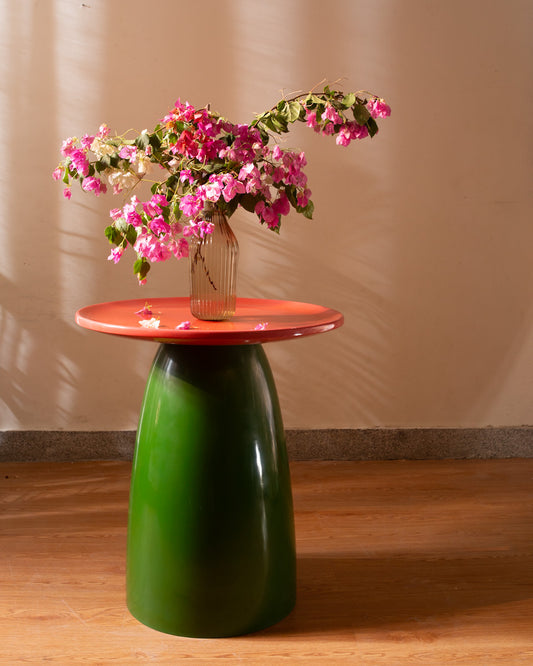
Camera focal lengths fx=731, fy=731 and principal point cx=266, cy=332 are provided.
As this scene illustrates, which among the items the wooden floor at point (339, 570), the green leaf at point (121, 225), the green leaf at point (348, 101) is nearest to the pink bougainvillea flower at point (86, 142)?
the green leaf at point (121, 225)

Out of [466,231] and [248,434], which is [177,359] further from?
[466,231]

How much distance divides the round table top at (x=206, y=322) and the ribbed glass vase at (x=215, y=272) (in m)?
0.03

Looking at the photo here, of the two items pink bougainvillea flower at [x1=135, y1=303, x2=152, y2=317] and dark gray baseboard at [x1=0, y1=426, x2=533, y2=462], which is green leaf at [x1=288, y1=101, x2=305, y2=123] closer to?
pink bougainvillea flower at [x1=135, y1=303, x2=152, y2=317]

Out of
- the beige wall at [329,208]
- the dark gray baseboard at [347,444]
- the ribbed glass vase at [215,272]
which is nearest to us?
the ribbed glass vase at [215,272]

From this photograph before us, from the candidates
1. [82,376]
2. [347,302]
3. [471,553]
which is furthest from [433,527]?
[82,376]

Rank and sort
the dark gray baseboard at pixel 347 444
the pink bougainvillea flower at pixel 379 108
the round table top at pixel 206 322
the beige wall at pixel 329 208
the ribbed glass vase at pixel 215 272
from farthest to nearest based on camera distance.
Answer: the dark gray baseboard at pixel 347 444 < the beige wall at pixel 329 208 < the ribbed glass vase at pixel 215 272 < the pink bougainvillea flower at pixel 379 108 < the round table top at pixel 206 322

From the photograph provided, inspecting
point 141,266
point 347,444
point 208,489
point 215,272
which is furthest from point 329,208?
point 208,489

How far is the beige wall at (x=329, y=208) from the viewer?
266cm

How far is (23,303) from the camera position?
9.10 ft

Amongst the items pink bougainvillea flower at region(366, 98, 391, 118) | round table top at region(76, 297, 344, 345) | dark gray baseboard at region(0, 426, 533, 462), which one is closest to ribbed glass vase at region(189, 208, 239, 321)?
round table top at region(76, 297, 344, 345)

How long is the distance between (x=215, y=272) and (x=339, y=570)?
0.89m

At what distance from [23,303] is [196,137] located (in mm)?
1468

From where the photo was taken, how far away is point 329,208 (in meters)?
2.78

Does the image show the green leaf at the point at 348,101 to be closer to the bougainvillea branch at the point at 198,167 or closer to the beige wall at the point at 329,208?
the bougainvillea branch at the point at 198,167
